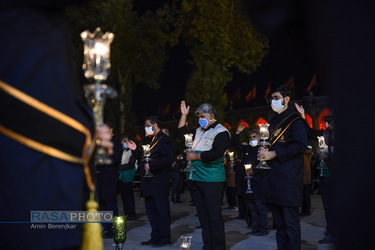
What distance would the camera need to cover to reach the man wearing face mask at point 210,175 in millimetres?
6922

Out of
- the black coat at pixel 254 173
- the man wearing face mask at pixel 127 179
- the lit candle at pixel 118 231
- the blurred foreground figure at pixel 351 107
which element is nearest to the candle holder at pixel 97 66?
the blurred foreground figure at pixel 351 107

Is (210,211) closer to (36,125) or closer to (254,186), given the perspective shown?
(254,186)

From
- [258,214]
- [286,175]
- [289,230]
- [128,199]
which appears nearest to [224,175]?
[286,175]

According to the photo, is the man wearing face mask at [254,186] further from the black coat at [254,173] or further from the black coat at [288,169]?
the black coat at [288,169]

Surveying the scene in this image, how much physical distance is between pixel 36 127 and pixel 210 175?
5.31 metres

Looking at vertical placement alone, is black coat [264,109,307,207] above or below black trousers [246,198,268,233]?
above

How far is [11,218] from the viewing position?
6.32 feet

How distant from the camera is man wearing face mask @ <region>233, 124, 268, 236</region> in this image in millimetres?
9538

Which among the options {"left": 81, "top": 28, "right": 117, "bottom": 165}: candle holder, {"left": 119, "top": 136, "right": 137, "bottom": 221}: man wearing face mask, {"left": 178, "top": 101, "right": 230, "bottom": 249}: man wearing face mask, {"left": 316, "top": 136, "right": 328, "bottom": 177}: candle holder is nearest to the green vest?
{"left": 178, "top": 101, "right": 230, "bottom": 249}: man wearing face mask

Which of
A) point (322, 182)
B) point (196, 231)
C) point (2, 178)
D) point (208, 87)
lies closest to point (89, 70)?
point (2, 178)

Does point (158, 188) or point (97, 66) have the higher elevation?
point (97, 66)

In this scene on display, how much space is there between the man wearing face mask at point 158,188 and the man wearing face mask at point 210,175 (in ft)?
4.39

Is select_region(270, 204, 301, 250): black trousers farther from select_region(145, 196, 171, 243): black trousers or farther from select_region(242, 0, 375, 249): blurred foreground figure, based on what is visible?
select_region(242, 0, 375, 249): blurred foreground figure

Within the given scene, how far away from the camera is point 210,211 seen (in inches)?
274
